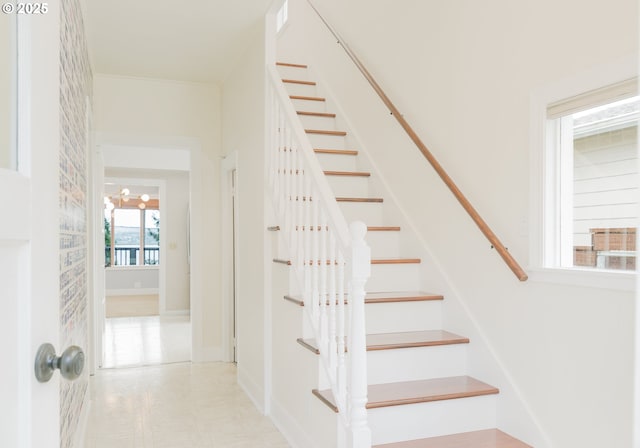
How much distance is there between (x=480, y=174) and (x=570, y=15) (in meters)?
0.89

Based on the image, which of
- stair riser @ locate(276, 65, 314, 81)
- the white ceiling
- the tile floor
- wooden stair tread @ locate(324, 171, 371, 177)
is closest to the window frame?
wooden stair tread @ locate(324, 171, 371, 177)

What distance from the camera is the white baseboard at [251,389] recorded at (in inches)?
152

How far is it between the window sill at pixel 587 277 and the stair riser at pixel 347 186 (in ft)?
5.97

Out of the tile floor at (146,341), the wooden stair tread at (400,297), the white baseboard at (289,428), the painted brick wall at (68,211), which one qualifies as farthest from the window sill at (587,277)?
the tile floor at (146,341)

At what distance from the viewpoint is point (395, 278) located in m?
3.42

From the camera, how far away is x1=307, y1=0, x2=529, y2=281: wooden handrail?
2.49m

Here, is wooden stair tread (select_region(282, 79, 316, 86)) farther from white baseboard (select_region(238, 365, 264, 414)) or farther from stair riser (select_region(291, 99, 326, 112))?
white baseboard (select_region(238, 365, 264, 414))

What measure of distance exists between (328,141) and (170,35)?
1.55m

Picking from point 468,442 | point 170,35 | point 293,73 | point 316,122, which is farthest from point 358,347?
point 293,73

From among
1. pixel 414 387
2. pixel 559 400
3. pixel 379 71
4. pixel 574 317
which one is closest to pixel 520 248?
pixel 574 317

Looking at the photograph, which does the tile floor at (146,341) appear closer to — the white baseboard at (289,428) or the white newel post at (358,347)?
the white baseboard at (289,428)

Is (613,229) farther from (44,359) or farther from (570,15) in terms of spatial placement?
(44,359)

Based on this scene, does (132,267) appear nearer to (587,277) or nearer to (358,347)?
(358,347)

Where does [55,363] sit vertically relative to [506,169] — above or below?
below
